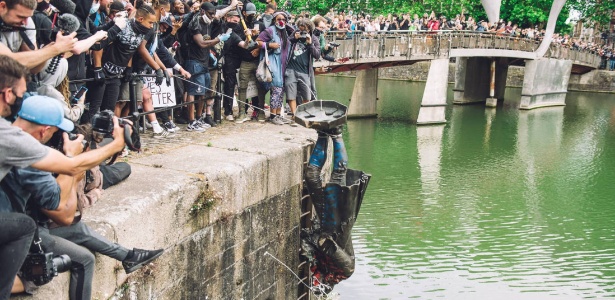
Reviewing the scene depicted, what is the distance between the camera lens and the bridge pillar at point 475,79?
32219 millimetres

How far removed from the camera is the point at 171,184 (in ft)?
16.5

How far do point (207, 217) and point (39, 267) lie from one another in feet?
6.14

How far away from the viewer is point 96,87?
20.8 feet

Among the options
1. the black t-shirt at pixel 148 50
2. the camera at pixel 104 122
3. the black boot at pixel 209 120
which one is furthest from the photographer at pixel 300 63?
the camera at pixel 104 122

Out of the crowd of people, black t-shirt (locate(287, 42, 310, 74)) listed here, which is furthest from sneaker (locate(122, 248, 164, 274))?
black t-shirt (locate(287, 42, 310, 74))

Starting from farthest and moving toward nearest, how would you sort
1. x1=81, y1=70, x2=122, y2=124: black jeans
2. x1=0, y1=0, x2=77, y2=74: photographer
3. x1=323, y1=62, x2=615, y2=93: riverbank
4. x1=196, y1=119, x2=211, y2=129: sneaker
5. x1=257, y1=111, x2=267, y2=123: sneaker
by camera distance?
1. x1=323, y1=62, x2=615, y2=93: riverbank
2. x1=257, y1=111, x2=267, y2=123: sneaker
3. x1=196, y1=119, x2=211, y2=129: sneaker
4. x1=81, y1=70, x2=122, y2=124: black jeans
5. x1=0, y1=0, x2=77, y2=74: photographer

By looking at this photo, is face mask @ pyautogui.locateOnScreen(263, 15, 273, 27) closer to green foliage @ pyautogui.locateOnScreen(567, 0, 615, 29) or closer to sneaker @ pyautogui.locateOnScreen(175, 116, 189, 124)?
sneaker @ pyautogui.locateOnScreen(175, 116, 189, 124)

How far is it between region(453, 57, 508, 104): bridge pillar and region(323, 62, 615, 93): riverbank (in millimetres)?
6516

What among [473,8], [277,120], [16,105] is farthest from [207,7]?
[473,8]

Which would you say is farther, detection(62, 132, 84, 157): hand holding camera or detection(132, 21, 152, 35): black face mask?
detection(132, 21, 152, 35): black face mask

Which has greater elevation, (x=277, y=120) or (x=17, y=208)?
(x=17, y=208)

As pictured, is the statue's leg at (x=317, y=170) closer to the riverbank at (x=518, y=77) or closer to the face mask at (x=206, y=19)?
the face mask at (x=206, y=19)

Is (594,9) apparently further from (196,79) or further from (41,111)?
(41,111)

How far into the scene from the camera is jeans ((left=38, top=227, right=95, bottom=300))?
3.70 metres
